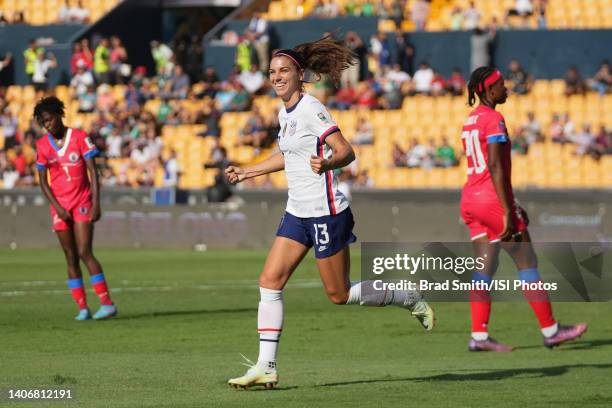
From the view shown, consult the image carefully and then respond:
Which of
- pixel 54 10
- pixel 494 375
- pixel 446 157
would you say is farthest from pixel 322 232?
pixel 54 10

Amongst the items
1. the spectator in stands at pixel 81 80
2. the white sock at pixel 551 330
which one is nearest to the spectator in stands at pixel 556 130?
the spectator in stands at pixel 81 80

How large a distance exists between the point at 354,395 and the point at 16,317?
7.54 m

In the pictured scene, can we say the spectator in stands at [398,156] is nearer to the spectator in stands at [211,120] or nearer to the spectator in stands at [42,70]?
the spectator in stands at [211,120]

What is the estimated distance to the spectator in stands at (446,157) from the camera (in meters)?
34.6

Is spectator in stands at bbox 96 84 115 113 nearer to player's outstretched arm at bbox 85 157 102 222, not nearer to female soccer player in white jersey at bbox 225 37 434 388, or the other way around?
player's outstretched arm at bbox 85 157 102 222

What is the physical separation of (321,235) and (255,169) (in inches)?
32.6

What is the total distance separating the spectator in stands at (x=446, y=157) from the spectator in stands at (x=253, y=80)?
6486 millimetres

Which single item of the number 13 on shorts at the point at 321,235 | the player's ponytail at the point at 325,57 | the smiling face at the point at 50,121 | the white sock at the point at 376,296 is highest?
the player's ponytail at the point at 325,57

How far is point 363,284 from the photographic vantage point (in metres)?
10.4

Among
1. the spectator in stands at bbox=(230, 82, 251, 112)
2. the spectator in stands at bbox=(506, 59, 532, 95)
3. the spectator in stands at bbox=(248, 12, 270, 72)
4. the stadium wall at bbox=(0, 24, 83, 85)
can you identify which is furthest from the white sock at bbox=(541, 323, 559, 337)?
the stadium wall at bbox=(0, 24, 83, 85)

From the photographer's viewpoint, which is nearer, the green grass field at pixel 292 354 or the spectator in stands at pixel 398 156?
the green grass field at pixel 292 354

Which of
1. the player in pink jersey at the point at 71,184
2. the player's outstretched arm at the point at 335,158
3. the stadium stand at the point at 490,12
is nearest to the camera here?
the player's outstretched arm at the point at 335,158

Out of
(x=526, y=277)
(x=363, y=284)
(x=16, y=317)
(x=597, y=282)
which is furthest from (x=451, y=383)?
(x=597, y=282)

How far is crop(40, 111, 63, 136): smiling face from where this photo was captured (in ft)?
50.5
